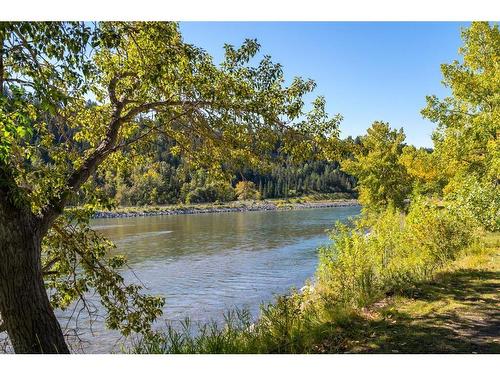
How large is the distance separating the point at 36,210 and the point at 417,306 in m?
6.92

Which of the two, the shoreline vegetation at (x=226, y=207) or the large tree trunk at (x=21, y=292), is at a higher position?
the large tree trunk at (x=21, y=292)

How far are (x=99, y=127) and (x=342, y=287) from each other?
21.1ft

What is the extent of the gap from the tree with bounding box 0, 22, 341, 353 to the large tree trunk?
1 centimetres

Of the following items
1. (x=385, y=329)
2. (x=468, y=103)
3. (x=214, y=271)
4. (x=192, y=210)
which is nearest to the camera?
(x=385, y=329)

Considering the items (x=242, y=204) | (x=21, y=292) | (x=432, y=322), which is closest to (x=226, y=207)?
(x=242, y=204)

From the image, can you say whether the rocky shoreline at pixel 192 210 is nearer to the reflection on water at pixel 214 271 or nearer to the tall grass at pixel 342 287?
the reflection on water at pixel 214 271

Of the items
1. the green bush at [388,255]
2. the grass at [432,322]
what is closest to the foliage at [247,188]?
the green bush at [388,255]

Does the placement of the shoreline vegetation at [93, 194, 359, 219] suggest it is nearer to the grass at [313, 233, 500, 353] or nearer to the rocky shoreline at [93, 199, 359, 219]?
the rocky shoreline at [93, 199, 359, 219]

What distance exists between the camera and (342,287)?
1029 cm

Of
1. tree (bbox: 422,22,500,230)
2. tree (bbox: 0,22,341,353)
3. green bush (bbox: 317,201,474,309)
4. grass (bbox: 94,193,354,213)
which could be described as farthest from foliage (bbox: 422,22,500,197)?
grass (bbox: 94,193,354,213)

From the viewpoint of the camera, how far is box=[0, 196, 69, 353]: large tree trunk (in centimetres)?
520

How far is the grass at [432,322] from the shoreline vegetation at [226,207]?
303ft

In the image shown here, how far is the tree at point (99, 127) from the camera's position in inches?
205

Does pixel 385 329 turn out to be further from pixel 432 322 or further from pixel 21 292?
pixel 21 292
